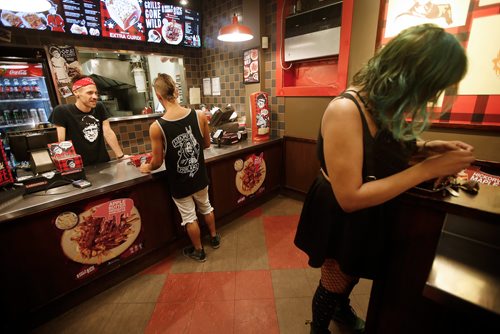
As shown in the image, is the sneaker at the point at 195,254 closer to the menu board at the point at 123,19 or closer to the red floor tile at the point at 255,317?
the red floor tile at the point at 255,317

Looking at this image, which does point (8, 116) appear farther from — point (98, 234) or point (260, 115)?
point (260, 115)

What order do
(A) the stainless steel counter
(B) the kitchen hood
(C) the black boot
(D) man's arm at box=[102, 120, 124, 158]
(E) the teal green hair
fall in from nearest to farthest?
(E) the teal green hair → (A) the stainless steel counter → (C) the black boot → (D) man's arm at box=[102, 120, 124, 158] → (B) the kitchen hood

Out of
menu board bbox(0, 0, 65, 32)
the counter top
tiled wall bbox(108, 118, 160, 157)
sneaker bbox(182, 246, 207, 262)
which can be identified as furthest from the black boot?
menu board bbox(0, 0, 65, 32)

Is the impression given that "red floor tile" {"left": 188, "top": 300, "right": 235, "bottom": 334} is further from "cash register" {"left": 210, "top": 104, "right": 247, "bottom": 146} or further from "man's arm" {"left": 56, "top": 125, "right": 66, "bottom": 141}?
"man's arm" {"left": 56, "top": 125, "right": 66, "bottom": 141}

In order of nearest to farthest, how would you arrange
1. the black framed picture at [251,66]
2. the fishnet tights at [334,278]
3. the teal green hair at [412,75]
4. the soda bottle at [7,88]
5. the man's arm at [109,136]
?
1. the teal green hair at [412,75]
2. the fishnet tights at [334,278]
3. the man's arm at [109,136]
4. the soda bottle at [7,88]
5. the black framed picture at [251,66]

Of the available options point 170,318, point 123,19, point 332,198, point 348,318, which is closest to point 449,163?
point 332,198

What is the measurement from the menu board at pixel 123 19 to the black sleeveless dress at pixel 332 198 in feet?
10.7

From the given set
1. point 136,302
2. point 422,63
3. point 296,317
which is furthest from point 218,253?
point 422,63

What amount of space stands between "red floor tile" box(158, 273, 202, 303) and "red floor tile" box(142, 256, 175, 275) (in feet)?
0.32

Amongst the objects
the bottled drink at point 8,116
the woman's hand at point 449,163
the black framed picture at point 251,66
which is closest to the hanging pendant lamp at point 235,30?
the black framed picture at point 251,66

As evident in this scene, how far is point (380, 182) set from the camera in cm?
86

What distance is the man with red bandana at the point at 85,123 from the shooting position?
2252 mm

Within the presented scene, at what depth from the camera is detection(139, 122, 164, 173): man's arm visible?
1.80 meters

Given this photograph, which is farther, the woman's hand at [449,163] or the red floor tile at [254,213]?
the red floor tile at [254,213]
